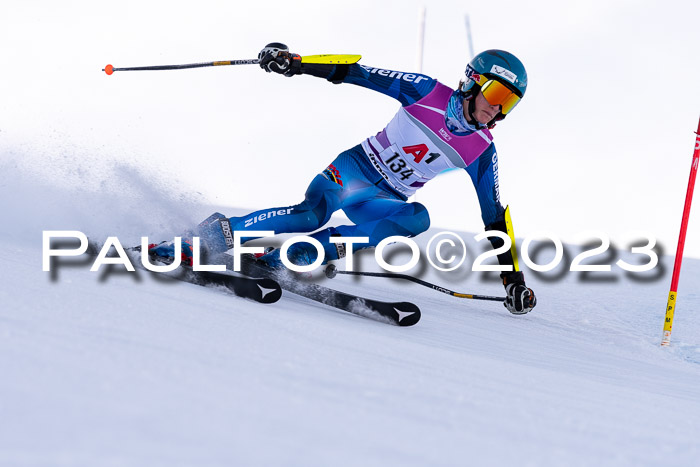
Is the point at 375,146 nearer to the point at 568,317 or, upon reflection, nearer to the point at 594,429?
the point at 568,317

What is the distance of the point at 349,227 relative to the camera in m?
4.07

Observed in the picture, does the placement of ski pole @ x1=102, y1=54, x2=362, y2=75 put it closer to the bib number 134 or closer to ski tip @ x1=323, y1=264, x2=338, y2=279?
the bib number 134

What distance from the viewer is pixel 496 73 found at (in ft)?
12.3

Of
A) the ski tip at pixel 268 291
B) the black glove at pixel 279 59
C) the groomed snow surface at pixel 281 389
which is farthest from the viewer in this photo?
the black glove at pixel 279 59

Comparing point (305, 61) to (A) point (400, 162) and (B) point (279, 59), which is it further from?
(A) point (400, 162)

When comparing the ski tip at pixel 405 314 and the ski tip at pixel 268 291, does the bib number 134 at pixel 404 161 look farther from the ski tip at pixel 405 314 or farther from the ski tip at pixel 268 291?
the ski tip at pixel 268 291

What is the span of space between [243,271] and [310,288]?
0.55 metres

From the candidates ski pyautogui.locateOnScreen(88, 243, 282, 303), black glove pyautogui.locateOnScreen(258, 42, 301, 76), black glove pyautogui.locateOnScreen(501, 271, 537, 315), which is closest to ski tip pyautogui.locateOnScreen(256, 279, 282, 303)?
ski pyautogui.locateOnScreen(88, 243, 282, 303)

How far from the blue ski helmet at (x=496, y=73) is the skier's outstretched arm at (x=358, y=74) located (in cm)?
31

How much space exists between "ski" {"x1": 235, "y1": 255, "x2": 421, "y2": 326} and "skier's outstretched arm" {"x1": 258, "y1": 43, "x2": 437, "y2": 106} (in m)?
1.24

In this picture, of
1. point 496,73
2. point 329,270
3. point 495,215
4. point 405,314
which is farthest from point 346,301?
point 496,73

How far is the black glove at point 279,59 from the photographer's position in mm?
3996

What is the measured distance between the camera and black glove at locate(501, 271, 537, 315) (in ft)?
14.3

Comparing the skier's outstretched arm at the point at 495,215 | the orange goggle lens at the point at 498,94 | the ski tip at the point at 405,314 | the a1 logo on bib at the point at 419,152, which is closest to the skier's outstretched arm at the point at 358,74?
the a1 logo on bib at the point at 419,152
